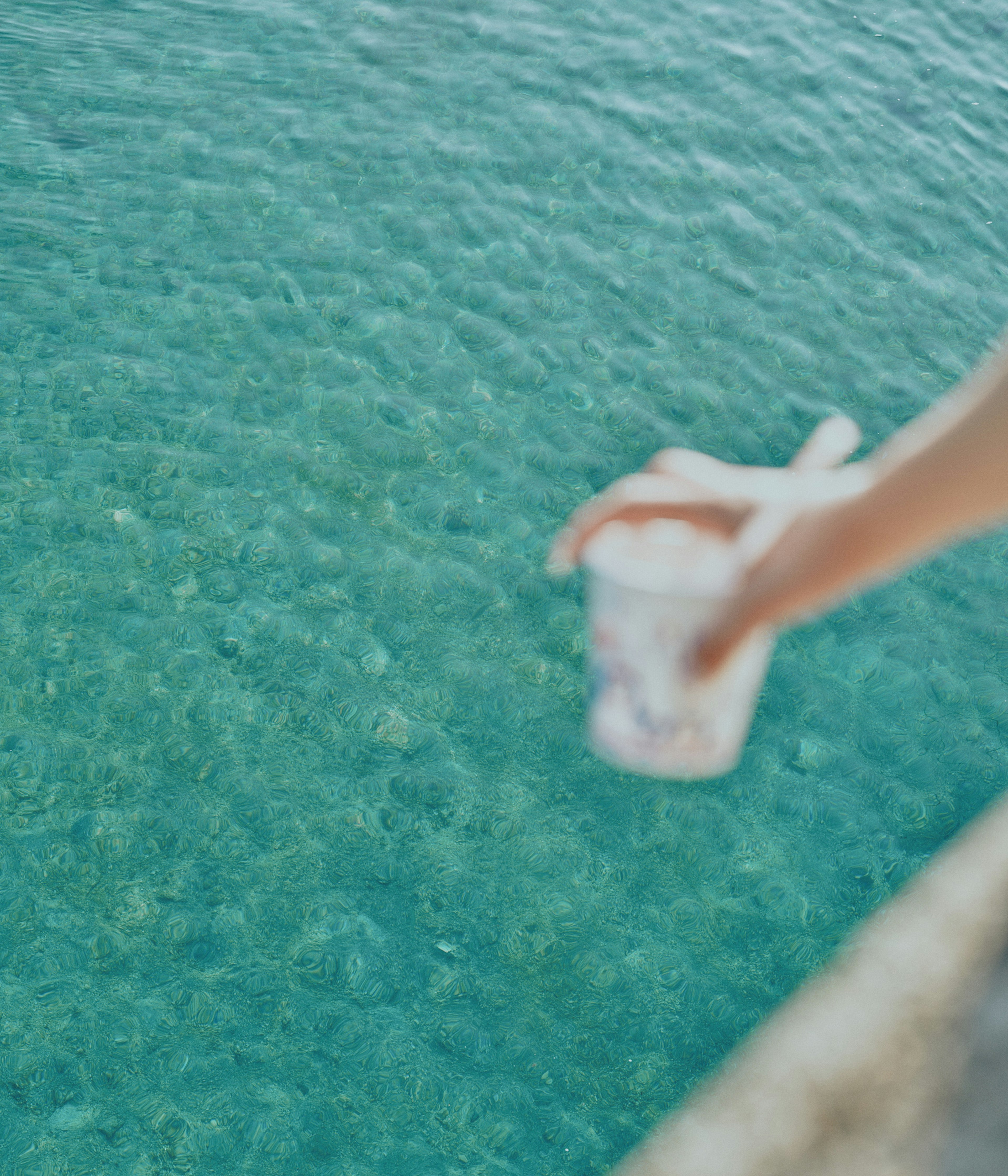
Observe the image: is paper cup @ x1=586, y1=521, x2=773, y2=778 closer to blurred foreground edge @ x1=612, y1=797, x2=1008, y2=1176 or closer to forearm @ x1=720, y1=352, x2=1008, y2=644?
forearm @ x1=720, y1=352, x2=1008, y2=644

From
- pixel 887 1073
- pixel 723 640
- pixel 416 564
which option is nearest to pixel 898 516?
pixel 723 640

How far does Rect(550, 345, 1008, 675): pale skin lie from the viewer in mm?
623

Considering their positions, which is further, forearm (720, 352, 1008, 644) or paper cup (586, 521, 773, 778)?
paper cup (586, 521, 773, 778)

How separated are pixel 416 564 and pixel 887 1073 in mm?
3520

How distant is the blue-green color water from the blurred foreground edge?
8.18 feet

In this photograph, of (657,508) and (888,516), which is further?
(657,508)

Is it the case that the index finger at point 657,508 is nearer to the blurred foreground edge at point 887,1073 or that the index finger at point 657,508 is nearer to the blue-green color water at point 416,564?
the blurred foreground edge at point 887,1073

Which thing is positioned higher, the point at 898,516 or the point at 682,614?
the point at 898,516

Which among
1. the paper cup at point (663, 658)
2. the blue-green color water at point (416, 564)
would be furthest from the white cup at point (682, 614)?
the blue-green color water at point (416, 564)

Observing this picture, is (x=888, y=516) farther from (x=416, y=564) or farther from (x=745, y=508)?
(x=416, y=564)

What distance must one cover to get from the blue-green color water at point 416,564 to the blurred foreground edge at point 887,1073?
2.49m

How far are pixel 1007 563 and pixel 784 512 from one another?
396 centimetres

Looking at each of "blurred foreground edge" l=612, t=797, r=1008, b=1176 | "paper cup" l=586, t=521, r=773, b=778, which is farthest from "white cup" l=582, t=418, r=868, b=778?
"blurred foreground edge" l=612, t=797, r=1008, b=1176

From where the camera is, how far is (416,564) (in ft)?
13.3
